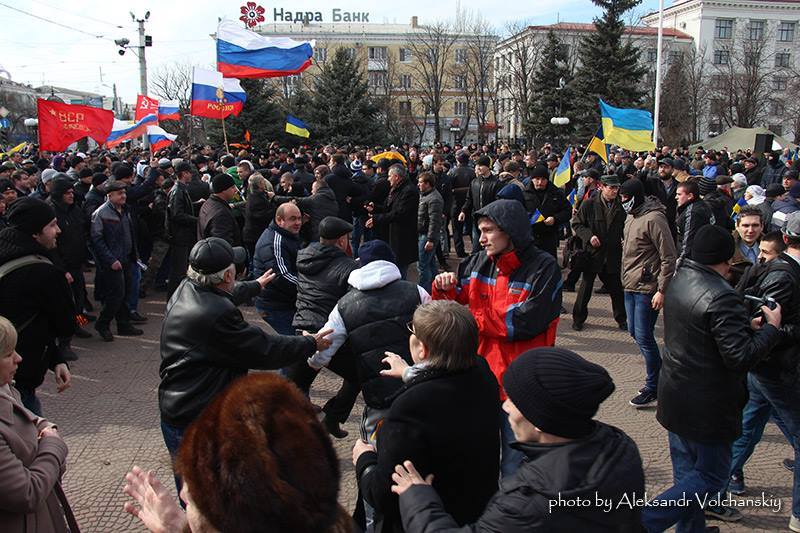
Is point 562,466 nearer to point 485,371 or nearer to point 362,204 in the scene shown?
point 485,371

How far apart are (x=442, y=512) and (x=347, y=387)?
2.99 m

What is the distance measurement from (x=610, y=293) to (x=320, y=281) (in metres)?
4.91

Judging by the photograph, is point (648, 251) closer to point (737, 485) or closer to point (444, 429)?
point (737, 485)

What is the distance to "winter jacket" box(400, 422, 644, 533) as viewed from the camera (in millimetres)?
1974

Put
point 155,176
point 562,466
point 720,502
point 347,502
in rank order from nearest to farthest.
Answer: point 562,466 → point 720,502 → point 347,502 → point 155,176

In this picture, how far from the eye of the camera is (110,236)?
828cm

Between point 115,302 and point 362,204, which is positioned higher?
point 362,204

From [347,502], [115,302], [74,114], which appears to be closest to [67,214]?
[115,302]

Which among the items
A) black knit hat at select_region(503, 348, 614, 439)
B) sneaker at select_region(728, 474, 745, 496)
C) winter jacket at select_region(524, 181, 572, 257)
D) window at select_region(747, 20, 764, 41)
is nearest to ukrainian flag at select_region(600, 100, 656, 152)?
winter jacket at select_region(524, 181, 572, 257)

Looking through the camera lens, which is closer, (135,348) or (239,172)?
(135,348)

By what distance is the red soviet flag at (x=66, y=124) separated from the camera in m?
13.6

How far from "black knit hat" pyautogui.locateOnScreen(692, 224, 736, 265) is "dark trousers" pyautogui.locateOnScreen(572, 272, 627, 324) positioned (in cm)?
462

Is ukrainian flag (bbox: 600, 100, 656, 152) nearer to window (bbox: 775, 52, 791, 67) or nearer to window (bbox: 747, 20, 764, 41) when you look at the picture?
window (bbox: 775, 52, 791, 67)

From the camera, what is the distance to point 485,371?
2.92 metres
